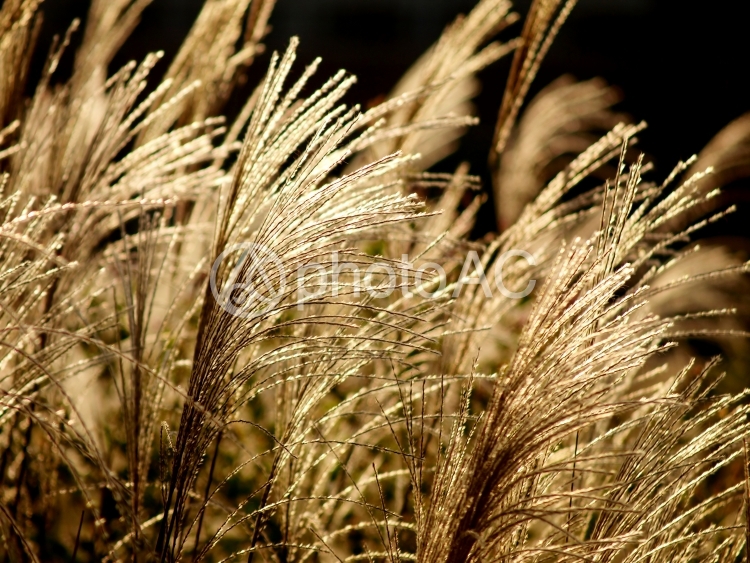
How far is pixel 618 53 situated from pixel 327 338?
17.9ft

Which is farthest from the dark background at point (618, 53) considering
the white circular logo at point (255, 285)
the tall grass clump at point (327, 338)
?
the white circular logo at point (255, 285)

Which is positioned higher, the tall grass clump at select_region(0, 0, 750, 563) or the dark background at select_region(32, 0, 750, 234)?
the dark background at select_region(32, 0, 750, 234)

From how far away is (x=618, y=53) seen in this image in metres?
5.53

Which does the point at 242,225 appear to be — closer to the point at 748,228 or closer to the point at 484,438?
the point at 484,438

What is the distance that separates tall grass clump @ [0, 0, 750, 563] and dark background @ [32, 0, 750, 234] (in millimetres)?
3180

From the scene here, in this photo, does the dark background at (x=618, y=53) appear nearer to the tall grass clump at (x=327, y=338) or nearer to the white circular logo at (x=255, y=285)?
the tall grass clump at (x=327, y=338)

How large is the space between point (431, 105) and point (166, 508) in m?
1.00

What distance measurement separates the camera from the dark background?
4.84m

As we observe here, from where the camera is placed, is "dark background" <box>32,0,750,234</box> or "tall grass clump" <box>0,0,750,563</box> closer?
"tall grass clump" <box>0,0,750,563</box>

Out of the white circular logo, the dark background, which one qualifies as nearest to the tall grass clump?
the white circular logo

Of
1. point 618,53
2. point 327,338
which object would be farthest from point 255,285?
point 618,53

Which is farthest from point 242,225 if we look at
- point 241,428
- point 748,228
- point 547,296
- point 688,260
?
point 748,228

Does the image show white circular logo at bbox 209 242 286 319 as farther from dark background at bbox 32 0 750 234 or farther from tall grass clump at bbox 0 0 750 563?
dark background at bbox 32 0 750 234

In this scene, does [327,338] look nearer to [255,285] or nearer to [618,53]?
[255,285]
